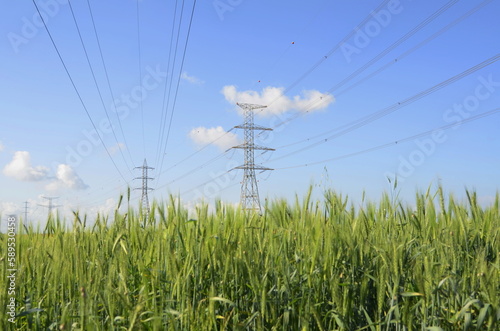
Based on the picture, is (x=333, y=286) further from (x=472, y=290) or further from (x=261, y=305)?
(x=472, y=290)

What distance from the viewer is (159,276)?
1699 millimetres

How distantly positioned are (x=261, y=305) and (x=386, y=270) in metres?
0.51

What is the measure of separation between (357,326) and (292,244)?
20.3 inches

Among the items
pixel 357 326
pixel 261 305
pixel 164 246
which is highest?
pixel 164 246

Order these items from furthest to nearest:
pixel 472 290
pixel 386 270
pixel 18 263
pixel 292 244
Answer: pixel 18 263
pixel 292 244
pixel 472 290
pixel 386 270

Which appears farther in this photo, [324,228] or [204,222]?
[204,222]

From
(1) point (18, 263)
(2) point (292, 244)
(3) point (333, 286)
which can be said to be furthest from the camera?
(1) point (18, 263)

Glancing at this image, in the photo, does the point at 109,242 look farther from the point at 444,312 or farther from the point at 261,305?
the point at 444,312

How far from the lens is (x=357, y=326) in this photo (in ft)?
5.62

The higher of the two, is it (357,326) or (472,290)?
(472,290)

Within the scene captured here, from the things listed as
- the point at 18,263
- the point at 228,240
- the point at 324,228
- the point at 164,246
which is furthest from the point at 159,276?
the point at 18,263

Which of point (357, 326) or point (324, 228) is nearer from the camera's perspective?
point (357, 326)

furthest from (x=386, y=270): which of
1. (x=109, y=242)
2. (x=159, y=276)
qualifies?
(x=109, y=242)

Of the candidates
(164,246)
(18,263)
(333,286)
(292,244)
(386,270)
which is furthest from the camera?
(18,263)
